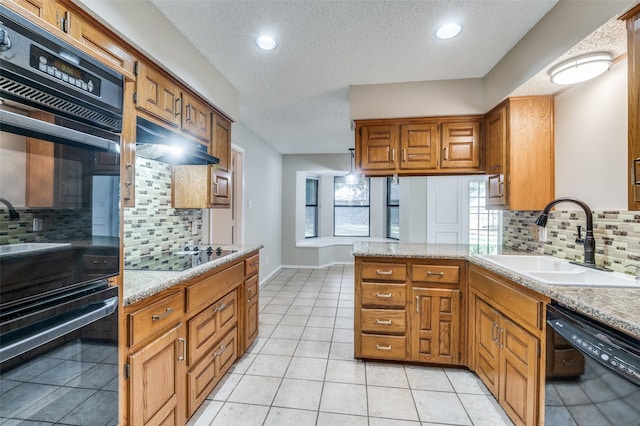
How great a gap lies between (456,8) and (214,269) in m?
2.19

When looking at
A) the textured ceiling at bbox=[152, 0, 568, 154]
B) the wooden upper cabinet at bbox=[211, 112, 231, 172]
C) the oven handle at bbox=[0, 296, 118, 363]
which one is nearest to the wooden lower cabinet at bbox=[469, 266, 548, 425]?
the textured ceiling at bbox=[152, 0, 568, 154]

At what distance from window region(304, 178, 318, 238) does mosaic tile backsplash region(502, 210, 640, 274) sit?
177 inches

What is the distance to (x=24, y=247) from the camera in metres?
0.75

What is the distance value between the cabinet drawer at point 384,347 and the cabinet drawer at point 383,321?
56 millimetres

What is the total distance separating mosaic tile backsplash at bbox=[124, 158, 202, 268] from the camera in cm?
202

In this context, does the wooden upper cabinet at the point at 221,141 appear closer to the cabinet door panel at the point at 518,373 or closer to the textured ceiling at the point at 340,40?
the textured ceiling at the point at 340,40

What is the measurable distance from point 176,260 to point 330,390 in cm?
140

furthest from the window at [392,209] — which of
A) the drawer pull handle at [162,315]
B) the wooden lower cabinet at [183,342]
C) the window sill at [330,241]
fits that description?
the drawer pull handle at [162,315]

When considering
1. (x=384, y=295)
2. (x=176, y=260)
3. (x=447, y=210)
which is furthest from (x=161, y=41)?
(x=447, y=210)

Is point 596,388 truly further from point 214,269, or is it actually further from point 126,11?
point 126,11

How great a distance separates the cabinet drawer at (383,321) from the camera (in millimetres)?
2332

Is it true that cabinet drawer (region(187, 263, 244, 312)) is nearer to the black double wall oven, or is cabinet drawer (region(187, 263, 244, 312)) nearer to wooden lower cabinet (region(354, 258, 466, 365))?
the black double wall oven

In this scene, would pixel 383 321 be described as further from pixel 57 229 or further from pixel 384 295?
pixel 57 229

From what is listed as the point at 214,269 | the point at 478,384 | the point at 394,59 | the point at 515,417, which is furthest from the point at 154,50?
the point at 478,384
